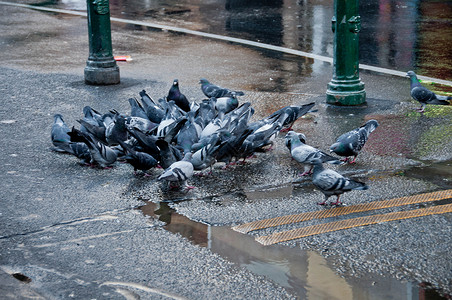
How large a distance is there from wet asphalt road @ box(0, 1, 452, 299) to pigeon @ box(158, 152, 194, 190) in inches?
5.7

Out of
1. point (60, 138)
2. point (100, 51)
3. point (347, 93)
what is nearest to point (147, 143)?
point (60, 138)

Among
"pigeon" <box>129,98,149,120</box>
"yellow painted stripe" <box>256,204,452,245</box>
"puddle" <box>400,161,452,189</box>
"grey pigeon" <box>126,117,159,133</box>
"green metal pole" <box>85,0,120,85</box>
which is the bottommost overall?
"yellow painted stripe" <box>256,204,452,245</box>

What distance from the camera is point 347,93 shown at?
9.34 m

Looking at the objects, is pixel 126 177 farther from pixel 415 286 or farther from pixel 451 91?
pixel 451 91

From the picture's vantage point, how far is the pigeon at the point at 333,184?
19.1 feet

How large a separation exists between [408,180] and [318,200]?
985 millimetres

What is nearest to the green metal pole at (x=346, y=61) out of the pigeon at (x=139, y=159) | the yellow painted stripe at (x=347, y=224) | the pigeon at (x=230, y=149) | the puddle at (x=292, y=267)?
the pigeon at (x=230, y=149)

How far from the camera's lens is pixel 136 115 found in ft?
27.2

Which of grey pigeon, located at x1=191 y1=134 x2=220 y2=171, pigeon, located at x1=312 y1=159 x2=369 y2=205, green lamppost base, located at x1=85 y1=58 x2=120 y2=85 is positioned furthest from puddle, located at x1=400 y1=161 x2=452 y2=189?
green lamppost base, located at x1=85 y1=58 x2=120 y2=85

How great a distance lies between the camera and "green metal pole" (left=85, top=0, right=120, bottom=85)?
35.2ft

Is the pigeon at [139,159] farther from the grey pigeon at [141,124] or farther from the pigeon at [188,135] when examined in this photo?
the grey pigeon at [141,124]

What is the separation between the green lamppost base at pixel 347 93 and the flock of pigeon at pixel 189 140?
1306 millimetres

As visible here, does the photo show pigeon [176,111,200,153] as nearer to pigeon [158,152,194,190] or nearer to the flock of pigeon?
the flock of pigeon

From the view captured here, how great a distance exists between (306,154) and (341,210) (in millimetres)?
927
